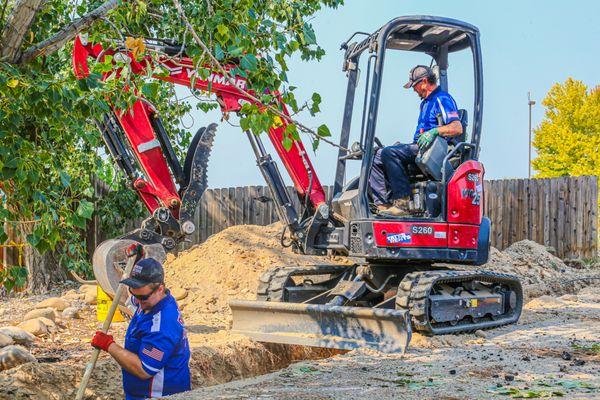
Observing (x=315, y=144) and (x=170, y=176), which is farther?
(x=170, y=176)

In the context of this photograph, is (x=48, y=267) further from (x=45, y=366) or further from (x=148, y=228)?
(x=45, y=366)

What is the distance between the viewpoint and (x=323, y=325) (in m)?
7.50

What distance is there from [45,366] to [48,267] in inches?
312

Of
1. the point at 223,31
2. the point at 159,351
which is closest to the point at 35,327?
the point at 159,351

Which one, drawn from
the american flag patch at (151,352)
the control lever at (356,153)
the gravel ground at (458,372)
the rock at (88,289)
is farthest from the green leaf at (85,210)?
the rock at (88,289)

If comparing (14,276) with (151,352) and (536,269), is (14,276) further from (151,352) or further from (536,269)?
(536,269)

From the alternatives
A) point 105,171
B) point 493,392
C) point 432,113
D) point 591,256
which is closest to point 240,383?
point 493,392

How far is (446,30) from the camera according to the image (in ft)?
27.2

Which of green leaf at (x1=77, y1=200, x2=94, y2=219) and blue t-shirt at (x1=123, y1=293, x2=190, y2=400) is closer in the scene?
blue t-shirt at (x1=123, y1=293, x2=190, y2=400)

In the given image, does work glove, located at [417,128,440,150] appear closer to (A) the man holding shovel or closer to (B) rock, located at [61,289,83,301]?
(A) the man holding shovel

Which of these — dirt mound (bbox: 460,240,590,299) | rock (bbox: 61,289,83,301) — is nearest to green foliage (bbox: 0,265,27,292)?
rock (bbox: 61,289,83,301)

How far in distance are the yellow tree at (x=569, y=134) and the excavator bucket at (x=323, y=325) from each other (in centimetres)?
2956

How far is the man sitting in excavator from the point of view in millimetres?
7855

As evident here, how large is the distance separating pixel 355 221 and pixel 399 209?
51 centimetres
